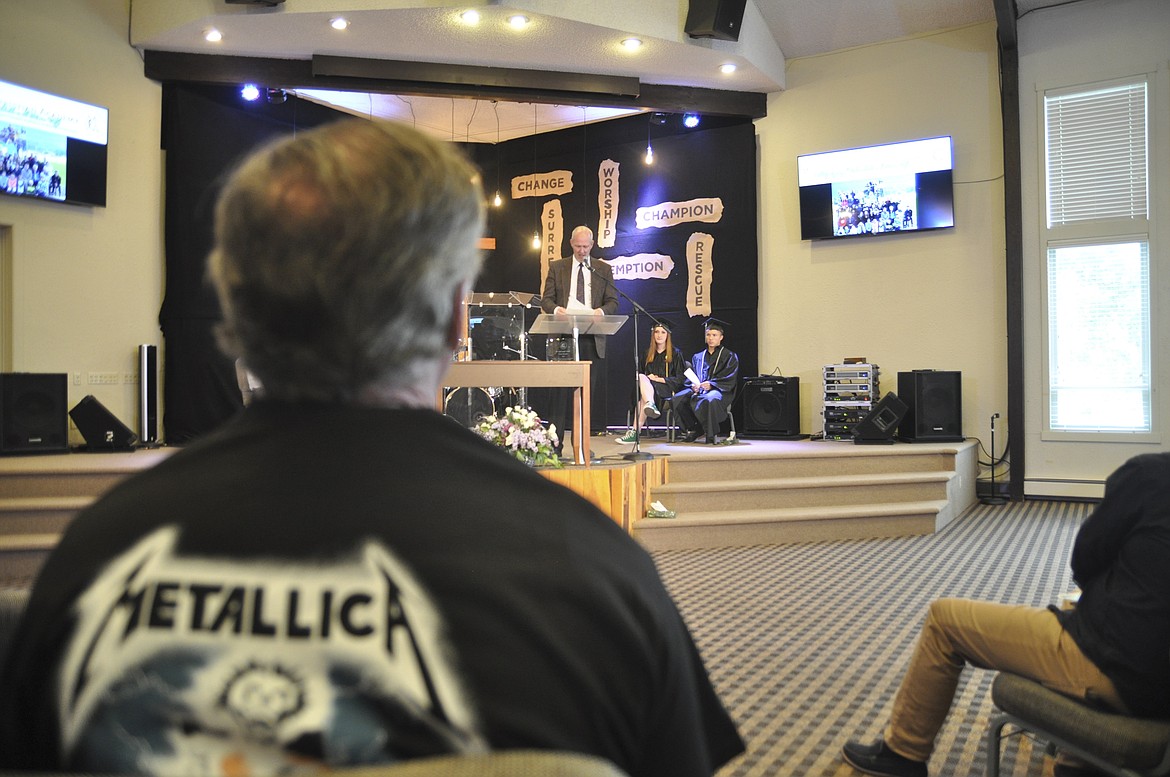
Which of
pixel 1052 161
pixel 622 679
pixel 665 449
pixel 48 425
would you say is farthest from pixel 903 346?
pixel 622 679

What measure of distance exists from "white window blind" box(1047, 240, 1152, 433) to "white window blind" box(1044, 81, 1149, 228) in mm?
320

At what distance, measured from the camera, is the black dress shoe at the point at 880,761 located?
7.82 ft

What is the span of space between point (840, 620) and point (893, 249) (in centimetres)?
523

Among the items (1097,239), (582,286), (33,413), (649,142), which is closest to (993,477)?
(1097,239)

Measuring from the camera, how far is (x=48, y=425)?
21.7 feet

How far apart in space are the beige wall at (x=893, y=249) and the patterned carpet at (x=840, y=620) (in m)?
1.93

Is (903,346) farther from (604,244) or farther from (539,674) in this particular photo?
(539,674)

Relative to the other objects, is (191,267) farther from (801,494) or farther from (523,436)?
(801,494)

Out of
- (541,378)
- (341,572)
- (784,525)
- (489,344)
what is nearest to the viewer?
(341,572)

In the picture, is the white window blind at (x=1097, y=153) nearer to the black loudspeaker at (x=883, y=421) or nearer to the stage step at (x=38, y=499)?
the black loudspeaker at (x=883, y=421)

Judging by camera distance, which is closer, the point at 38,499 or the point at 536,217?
the point at 38,499

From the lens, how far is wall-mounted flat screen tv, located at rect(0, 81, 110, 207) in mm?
6680

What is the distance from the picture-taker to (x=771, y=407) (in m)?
8.52

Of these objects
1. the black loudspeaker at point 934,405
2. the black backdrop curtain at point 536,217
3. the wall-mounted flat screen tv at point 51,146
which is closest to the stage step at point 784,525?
the black loudspeaker at point 934,405
